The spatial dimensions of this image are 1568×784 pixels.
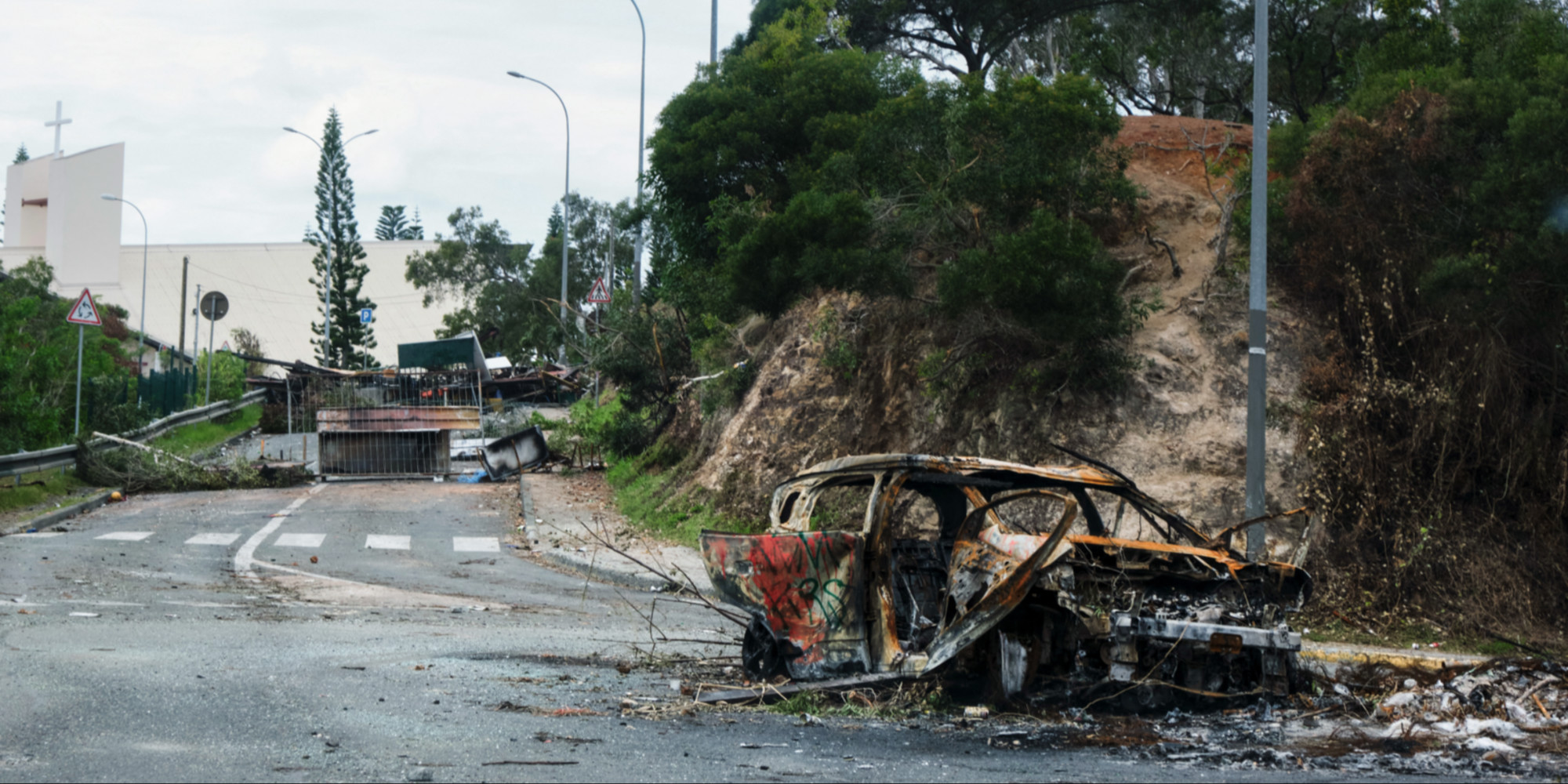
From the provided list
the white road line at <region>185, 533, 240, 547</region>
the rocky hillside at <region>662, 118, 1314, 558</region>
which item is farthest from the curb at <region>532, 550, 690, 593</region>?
the white road line at <region>185, 533, 240, 547</region>

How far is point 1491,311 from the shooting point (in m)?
11.9

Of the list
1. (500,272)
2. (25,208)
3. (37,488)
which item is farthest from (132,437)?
(25,208)

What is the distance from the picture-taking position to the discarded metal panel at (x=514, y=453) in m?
25.3

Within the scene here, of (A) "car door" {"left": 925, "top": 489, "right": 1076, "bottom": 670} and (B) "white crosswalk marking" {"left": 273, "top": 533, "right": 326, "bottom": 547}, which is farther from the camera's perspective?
(B) "white crosswalk marking" {"left": 273, "top": 533, "right": 326, "bottom": 547}

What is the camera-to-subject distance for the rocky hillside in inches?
555

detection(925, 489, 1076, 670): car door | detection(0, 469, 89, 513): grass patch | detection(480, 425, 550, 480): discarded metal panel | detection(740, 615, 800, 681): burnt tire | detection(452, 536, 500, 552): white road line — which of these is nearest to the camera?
detection(925, 489, 1076, 670): car door

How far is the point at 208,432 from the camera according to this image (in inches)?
1313

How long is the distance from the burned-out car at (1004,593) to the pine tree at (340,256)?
59159 millimetres

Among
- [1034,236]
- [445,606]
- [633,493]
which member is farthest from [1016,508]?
[633,493]

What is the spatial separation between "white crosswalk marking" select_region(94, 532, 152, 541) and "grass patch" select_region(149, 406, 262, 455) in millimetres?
8544

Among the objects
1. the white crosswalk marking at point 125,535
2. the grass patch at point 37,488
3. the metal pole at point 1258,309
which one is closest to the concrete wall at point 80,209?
the grass patch at point 37,488

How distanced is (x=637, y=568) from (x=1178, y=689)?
9134mm

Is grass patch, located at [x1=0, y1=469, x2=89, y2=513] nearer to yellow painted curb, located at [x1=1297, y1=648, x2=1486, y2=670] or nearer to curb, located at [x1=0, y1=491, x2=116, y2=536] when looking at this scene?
curb, located at [x1=0, y1=491, x2=116, y2=536]

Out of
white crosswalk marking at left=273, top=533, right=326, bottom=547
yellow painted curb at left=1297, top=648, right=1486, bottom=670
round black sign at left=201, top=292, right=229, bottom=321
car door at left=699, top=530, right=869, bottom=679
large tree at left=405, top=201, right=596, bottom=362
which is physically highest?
large tree at left=405, top=201, right=596, bottom=362
